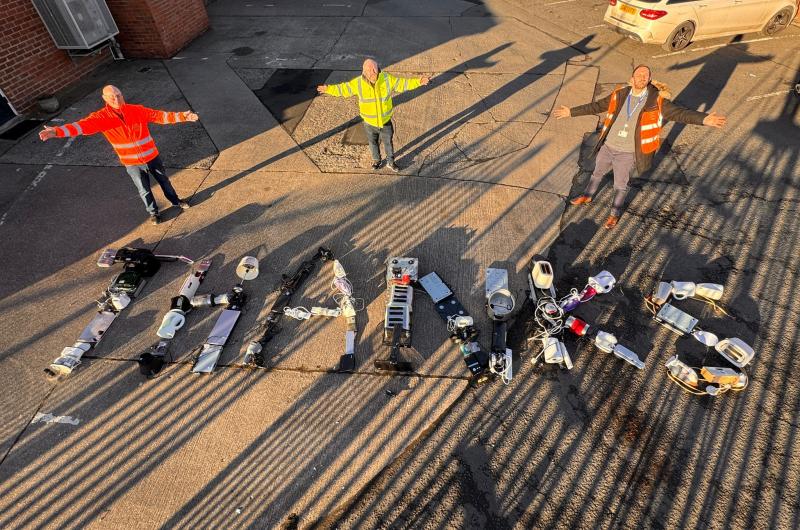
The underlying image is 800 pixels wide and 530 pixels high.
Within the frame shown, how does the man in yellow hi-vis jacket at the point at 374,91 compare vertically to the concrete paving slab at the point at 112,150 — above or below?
above

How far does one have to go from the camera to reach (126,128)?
5555 millimetres

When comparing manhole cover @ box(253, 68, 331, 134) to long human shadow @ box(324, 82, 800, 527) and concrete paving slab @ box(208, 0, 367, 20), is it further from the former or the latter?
long human shadow @ box(324, 82, 800, 527)

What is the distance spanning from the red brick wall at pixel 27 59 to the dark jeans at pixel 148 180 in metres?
5.23

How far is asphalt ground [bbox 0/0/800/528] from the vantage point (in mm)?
3896

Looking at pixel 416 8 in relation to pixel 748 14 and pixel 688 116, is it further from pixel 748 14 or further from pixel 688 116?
pixel 688 116

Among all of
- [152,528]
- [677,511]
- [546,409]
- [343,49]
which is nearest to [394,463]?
[546,409]

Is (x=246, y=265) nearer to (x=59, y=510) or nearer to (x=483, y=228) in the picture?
(x=59, y=510)

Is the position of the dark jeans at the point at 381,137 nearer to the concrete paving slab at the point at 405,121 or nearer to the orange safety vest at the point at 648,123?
the concrete paving slab at the point at 405,121

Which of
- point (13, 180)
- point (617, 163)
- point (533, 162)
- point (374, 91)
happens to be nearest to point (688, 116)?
point (617, 163)

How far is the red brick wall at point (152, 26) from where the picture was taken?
10500 millimetres

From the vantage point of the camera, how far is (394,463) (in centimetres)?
407

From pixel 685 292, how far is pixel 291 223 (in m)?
5.65

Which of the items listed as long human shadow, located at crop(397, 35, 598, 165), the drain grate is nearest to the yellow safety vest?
long human shadow, located at crop(397, 35, 598, 165)

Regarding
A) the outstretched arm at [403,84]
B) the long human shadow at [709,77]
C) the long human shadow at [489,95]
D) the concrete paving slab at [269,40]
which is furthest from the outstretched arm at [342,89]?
the long human shadow at [709,77]
